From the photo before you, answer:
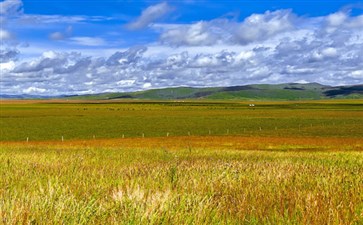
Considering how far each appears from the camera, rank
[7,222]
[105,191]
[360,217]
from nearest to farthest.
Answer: [7,222], [360,217], [105,191]

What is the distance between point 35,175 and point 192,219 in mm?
5590

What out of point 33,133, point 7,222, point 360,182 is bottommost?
point 33,133

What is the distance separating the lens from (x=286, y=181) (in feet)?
27.2

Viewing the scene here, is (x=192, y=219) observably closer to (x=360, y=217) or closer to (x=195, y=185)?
(x=360, y=217)

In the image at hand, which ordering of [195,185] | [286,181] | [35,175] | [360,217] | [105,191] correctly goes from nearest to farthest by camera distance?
[360,217]
[105,191]
[195,185]
[286,181]
[35,175]

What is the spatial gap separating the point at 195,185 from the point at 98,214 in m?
3.17

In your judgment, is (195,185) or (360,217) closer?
(360,217)

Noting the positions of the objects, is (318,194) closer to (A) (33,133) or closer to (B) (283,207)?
(B) (283,207)

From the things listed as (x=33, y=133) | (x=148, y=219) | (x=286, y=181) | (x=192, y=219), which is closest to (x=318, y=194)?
(x=286, y=181)

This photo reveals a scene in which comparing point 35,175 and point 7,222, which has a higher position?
point 7,222

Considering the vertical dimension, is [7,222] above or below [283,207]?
above

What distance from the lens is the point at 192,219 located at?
16.0 ft

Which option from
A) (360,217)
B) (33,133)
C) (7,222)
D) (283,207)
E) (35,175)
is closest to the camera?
(7,222)

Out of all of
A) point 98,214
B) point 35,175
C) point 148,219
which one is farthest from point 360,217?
point 35,175
